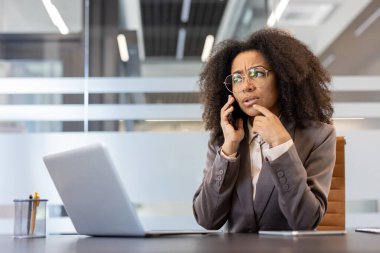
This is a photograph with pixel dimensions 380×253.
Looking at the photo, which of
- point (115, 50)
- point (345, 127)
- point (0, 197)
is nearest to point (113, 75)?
point (115, 50)

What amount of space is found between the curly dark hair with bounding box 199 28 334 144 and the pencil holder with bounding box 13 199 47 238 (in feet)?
2.48

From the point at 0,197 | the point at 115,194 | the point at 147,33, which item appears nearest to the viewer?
the point at 115,194

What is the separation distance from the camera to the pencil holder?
1591 mm

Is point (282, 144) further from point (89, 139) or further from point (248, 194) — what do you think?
point (89, 139)

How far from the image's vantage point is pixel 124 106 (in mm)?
3590

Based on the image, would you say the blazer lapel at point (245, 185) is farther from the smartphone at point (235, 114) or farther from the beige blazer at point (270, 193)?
the smartphone at point (235, 114)

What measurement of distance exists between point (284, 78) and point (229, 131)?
29cm

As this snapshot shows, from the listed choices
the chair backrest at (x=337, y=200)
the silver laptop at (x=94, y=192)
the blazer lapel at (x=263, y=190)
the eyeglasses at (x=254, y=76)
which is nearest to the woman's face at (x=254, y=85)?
the eyeglasses at (x=254, y=76)

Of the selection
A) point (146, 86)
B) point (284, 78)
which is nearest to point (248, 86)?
point (284, 78)

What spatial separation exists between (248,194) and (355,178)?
1912 millimetres

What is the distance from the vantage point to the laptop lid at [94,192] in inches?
52.9

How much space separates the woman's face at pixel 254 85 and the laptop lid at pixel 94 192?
0.76 m

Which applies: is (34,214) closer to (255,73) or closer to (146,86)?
(255,73)

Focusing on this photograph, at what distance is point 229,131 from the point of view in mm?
1944
